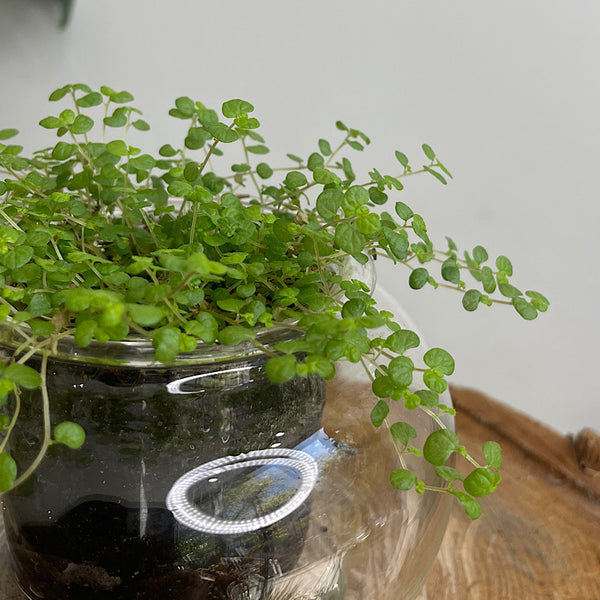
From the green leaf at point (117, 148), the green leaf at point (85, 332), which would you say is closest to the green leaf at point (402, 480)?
the green leaf at point (85, 332)

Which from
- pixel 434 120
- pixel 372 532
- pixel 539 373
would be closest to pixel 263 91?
pixel 434 120

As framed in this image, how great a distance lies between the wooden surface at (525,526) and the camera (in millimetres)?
964

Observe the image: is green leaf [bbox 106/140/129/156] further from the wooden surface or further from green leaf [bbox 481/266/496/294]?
the wooden surface

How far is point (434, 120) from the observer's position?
5.15 ft

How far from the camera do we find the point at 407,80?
5.07 feet

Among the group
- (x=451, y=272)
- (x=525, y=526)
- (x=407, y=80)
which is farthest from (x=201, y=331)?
(x=407, y=80)

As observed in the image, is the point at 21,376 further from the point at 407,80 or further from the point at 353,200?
the point at 407,80

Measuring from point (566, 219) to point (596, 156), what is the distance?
15 cm

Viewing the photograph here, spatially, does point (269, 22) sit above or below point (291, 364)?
above

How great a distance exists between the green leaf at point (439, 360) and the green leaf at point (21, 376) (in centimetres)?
27

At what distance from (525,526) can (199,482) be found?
0.65 meters

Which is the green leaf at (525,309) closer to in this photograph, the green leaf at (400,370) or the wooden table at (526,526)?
the green leaf at (400,370)

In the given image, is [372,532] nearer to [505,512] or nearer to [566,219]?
[505,512]

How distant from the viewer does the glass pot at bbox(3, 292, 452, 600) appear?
56 cm
